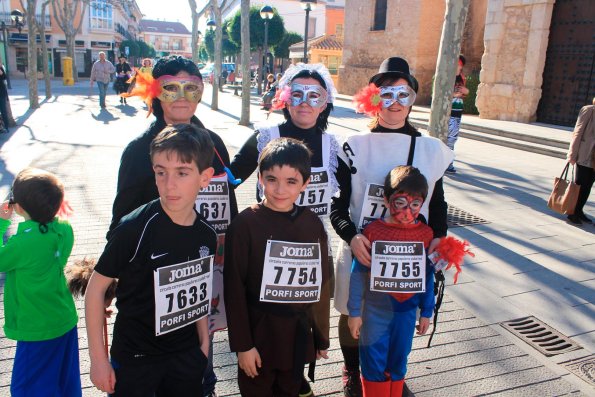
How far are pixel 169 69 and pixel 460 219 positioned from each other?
193 inches

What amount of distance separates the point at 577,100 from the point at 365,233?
45.0 ft

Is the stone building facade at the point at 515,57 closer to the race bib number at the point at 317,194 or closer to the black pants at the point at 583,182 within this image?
the black pants at the point at 583,182

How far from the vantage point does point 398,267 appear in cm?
250

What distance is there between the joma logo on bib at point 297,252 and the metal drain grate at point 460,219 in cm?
425

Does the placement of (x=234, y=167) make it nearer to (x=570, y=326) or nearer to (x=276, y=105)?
(x=276, y=105)

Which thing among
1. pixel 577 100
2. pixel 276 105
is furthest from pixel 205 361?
pixel 577 100

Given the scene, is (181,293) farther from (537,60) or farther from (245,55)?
(537,60)

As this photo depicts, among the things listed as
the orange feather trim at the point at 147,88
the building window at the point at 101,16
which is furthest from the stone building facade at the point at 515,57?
the building window at the point at 101,16

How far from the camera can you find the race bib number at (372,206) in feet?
8.77

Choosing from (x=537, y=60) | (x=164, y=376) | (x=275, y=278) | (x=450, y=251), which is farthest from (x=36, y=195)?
(x=537, y=60)

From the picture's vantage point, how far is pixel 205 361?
7.07 feet

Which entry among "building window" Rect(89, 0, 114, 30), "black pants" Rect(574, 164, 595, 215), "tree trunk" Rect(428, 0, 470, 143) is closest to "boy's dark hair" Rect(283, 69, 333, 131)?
"tree trunk" Rect(428, 0, 470, 143)

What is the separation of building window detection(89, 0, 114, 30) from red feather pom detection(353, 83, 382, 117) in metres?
50.0

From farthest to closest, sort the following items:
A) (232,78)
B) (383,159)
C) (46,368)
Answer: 1. (232,78)
2. (383,159)
3. (46,368)
